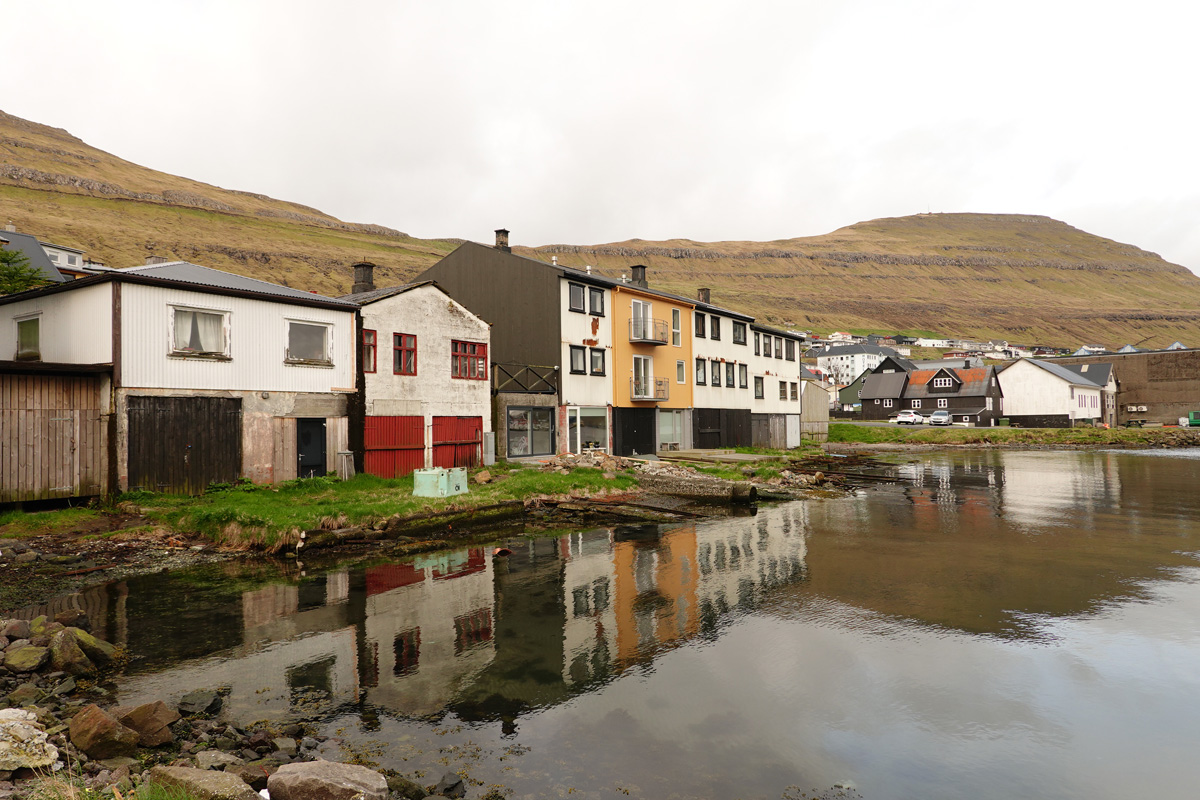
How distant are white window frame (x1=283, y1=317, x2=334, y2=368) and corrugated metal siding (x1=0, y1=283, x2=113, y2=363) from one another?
504cm

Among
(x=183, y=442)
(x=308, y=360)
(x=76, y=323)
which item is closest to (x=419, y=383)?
(x=308, y=360)

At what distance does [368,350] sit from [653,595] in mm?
16869

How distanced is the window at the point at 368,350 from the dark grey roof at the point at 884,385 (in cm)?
8129

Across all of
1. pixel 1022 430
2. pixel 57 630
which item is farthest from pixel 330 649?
pixel 1022 430

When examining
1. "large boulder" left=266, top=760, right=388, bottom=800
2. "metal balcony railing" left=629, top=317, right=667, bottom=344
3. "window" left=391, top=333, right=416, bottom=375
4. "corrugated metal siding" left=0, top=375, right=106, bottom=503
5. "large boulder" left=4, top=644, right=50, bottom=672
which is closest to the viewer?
"large boulder" left=266, top=760, right=388, bottom=800

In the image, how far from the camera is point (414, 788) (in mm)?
5891

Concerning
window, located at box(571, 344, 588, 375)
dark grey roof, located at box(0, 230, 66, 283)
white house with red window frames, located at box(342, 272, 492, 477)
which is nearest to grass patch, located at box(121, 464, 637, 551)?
white house with red window frames, located at box(342, 272, 492, 477)

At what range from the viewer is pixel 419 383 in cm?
2633

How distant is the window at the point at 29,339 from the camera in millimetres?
20281

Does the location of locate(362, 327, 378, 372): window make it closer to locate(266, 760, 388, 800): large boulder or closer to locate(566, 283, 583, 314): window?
locate(566, 283, 583, 314): window

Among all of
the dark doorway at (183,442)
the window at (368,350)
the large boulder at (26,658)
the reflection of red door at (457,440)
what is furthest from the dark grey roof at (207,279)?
the large boulder at (26,658)

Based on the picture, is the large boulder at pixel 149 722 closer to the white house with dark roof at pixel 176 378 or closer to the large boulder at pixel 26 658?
the large boulder at pixel 26 658

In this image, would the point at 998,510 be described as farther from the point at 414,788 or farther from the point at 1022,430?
the point at 1022,430

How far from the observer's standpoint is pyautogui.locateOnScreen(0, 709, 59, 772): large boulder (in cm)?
554
